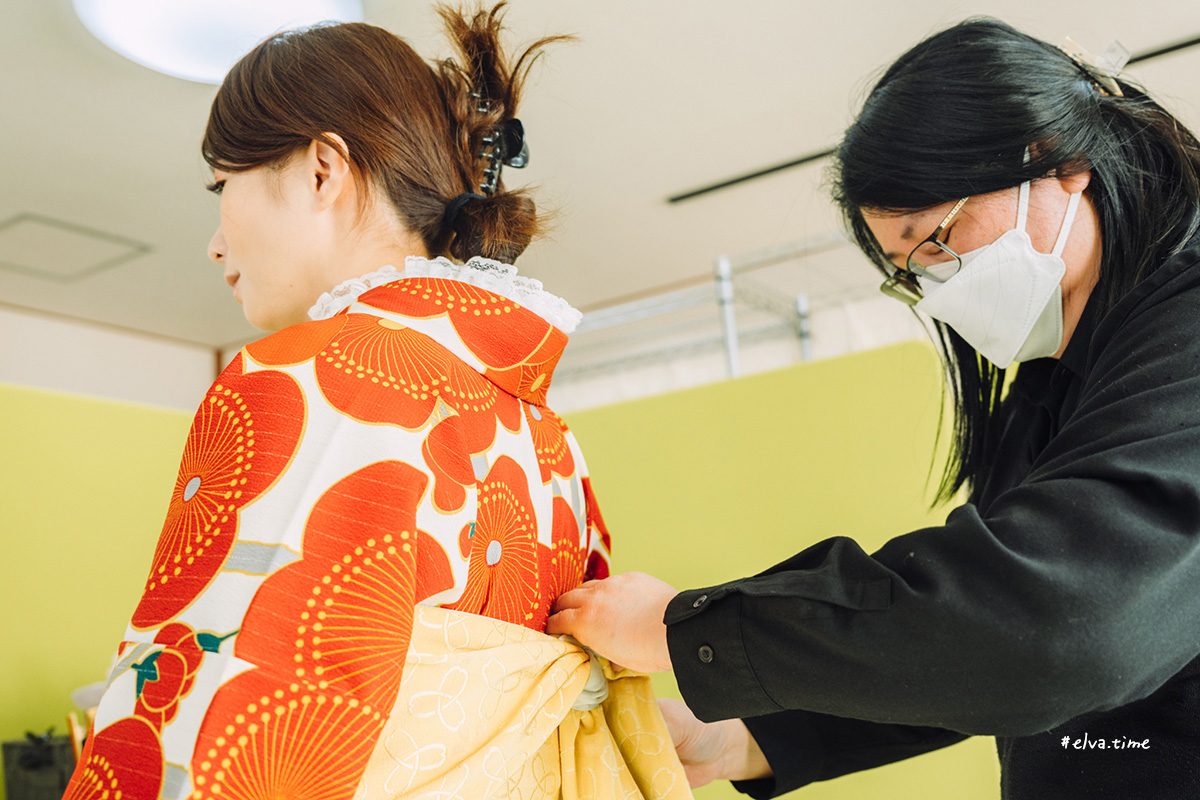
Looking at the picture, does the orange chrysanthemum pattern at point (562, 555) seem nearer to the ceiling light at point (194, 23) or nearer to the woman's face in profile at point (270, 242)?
the woman's face in profile at point (270, 242)

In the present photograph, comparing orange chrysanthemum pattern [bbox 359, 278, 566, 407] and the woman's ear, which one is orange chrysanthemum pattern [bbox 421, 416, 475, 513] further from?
the woman's ear

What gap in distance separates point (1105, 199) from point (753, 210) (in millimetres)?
3198

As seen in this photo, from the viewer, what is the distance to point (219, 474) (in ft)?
1.67

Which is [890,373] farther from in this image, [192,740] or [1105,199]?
[192,740]

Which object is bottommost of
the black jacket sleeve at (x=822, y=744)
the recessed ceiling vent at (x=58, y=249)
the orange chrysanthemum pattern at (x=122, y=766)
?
the black jacket sleeve at (x=822, y=744)

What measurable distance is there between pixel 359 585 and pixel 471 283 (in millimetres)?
288

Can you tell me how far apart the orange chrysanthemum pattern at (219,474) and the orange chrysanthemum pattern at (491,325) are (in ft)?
0.39

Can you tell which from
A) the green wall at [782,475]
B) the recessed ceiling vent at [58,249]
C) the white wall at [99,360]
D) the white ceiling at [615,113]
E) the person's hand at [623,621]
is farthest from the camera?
the white wall at [99,360]

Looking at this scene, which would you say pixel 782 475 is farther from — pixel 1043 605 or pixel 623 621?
pixel 1043 605

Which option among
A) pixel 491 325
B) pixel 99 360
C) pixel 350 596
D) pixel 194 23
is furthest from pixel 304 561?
pixel 99 360

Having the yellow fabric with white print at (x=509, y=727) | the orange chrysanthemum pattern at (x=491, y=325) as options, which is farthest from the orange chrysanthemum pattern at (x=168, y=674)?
the orange chrysanthemum pattern at (x=491, y=325)

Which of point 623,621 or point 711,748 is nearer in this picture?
point 623,621

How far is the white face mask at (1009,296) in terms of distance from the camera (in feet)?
2.59

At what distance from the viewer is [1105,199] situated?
774 millimetres
